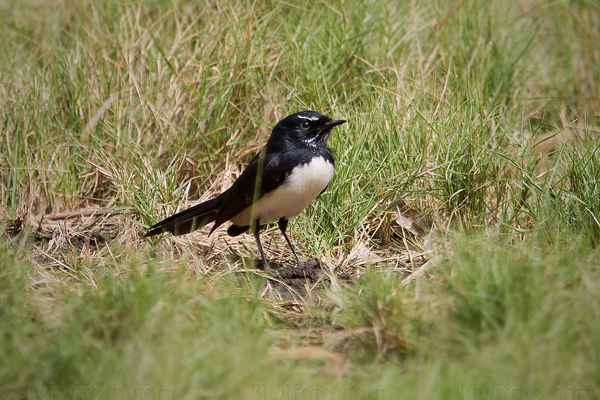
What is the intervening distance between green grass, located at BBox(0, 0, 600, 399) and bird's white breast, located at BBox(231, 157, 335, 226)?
352mm

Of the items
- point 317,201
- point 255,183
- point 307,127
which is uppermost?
point 307,127

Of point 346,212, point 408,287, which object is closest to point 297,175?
point 346,212

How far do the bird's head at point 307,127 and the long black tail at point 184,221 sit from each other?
747 millimetres

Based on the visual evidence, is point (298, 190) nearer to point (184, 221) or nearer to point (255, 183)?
point (255, 183)

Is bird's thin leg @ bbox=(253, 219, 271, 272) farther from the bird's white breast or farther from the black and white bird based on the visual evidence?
the bird's white breast

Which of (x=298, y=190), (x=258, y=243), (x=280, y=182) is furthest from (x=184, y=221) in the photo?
(x=298, y=190)

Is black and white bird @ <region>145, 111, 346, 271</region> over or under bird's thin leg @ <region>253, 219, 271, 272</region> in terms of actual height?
over

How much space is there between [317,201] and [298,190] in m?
0.55

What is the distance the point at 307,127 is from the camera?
172 inches

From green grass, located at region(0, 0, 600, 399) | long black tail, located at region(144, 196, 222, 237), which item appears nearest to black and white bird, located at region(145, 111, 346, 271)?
long black tail, located at region(144, 196, 222, 237)

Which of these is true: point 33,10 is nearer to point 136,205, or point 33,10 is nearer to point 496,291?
point 136,205

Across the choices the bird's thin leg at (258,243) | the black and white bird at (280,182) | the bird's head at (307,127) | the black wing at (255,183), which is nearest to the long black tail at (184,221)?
the black and white bird at (280,182)

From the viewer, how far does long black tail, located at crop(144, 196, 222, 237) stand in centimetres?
435

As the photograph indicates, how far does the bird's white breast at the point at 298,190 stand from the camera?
416cm
